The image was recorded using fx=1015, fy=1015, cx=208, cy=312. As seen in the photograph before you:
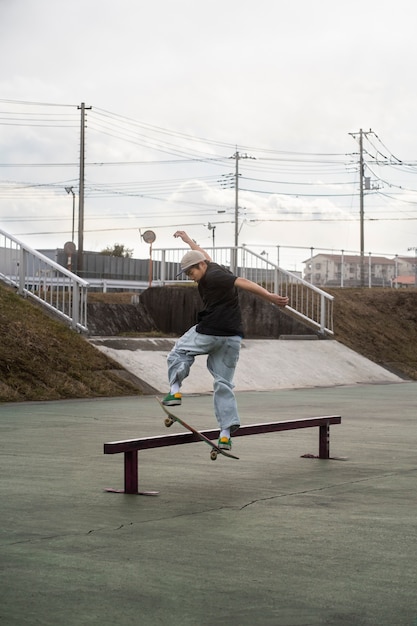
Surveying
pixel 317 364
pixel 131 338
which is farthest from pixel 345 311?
pixel 131 338

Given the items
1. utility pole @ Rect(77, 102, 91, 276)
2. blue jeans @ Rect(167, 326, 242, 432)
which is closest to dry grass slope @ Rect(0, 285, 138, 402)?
blue jeans @ Rect(167, 326, 242, 432)

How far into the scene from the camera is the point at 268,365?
24.8m

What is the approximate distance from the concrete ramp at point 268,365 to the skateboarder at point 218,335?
38.7ft

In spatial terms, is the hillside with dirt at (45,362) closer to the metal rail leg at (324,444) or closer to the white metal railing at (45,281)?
the white metal railing at (45,281)

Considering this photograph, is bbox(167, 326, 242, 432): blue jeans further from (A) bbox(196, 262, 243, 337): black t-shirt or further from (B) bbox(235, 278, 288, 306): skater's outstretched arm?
(B) bbox(235, 278, 288, 306): skater's outstretched arm

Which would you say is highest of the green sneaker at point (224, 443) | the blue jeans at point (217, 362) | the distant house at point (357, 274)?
the distant house at point (357, 274)

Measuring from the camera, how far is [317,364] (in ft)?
86.7

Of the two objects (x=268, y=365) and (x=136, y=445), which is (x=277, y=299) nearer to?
(x=136, y=445)

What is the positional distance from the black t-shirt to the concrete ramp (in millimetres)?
11824

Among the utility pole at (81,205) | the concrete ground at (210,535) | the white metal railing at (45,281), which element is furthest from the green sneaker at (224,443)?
the utility pole at (81,205)

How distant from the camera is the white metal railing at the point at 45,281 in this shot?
2292 centimetres

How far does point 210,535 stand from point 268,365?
60.7 ft

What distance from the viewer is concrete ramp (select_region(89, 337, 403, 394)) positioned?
2175 centimetres

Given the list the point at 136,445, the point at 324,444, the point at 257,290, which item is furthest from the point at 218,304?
the point at 324,444
